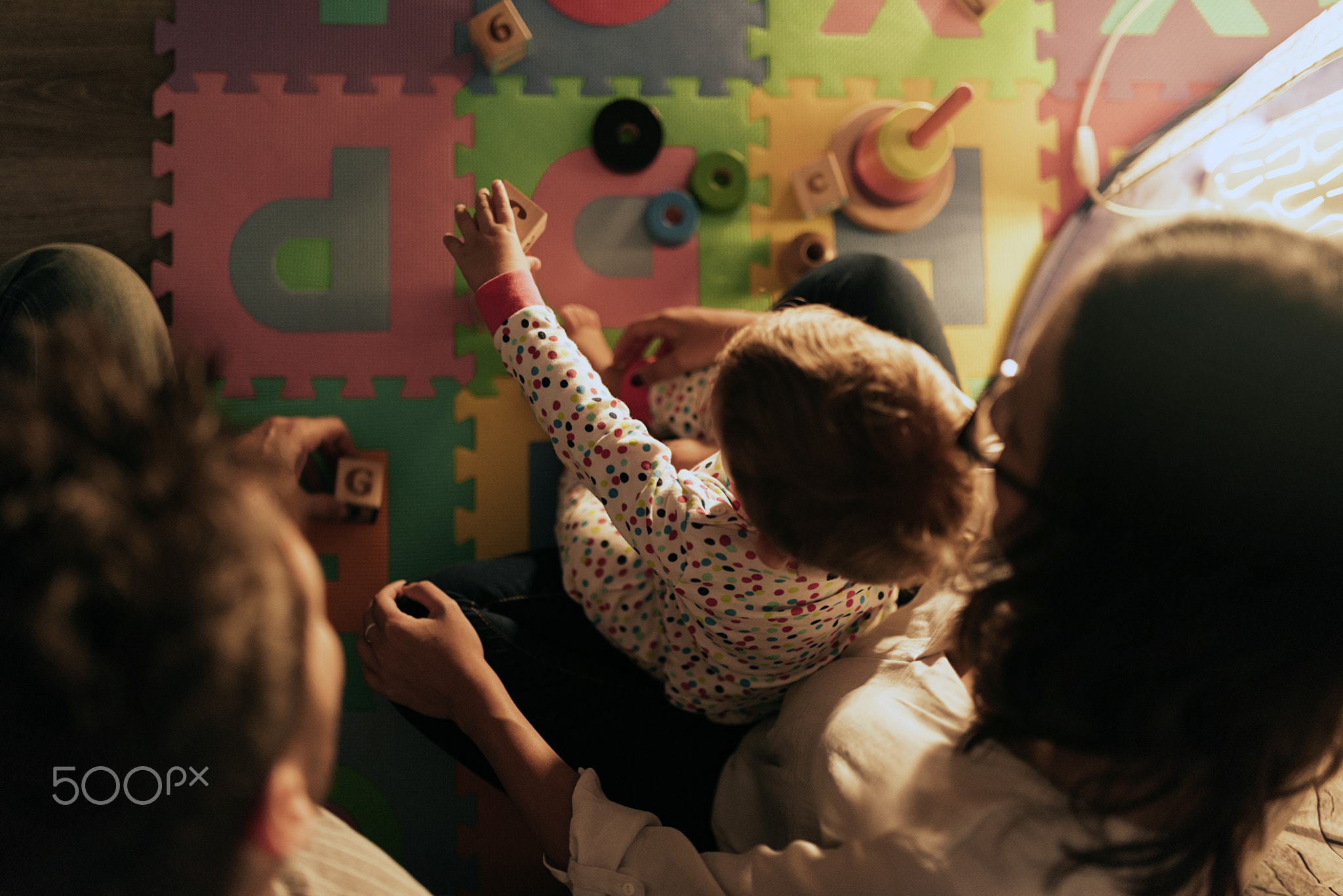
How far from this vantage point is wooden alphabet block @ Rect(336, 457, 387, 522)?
40.5 inches

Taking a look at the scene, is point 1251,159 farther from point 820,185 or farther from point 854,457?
point 854,457

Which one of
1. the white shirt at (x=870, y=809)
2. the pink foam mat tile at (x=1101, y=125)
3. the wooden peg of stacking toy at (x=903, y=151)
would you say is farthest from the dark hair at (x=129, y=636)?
the pink foam mat tile at (x=1101, y=125)

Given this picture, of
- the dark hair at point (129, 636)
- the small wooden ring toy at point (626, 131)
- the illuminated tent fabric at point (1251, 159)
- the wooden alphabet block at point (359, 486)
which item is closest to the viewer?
the dark hair at point (129, 636)

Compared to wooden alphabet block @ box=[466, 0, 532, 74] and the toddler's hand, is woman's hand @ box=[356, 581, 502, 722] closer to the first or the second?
the toddler's hand

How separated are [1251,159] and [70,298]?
60.0 inches

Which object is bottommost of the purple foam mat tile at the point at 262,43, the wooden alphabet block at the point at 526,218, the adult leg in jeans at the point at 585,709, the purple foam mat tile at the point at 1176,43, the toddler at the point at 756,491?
the adult leg in jeans at the point at 585,709

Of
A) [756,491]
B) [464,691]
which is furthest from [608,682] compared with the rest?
[756,491]

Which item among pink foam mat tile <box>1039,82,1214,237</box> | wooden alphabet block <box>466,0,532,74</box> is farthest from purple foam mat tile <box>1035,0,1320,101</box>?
wooden alphabet block <box>466,0,532,74</box>

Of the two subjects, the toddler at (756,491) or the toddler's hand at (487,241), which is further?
the toddler's hand at (487,241)

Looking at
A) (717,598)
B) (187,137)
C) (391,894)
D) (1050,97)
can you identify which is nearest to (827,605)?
(717,598)

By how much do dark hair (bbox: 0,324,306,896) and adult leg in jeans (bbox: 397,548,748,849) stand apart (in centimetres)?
52

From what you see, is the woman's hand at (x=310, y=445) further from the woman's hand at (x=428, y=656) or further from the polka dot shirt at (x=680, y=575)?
the polka dot shirt at (x=680, y=575)

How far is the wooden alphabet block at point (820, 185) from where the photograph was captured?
1117 mm

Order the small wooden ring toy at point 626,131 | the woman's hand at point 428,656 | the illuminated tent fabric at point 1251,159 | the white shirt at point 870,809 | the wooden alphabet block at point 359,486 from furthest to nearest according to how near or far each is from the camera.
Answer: the small wooden ring toy at point 626,131, the wooden alphabet block at point 359,486, the illuminated tent fabric at point 1251,159, the woman's hand at point 428,656, the white shirt at point 870,809
